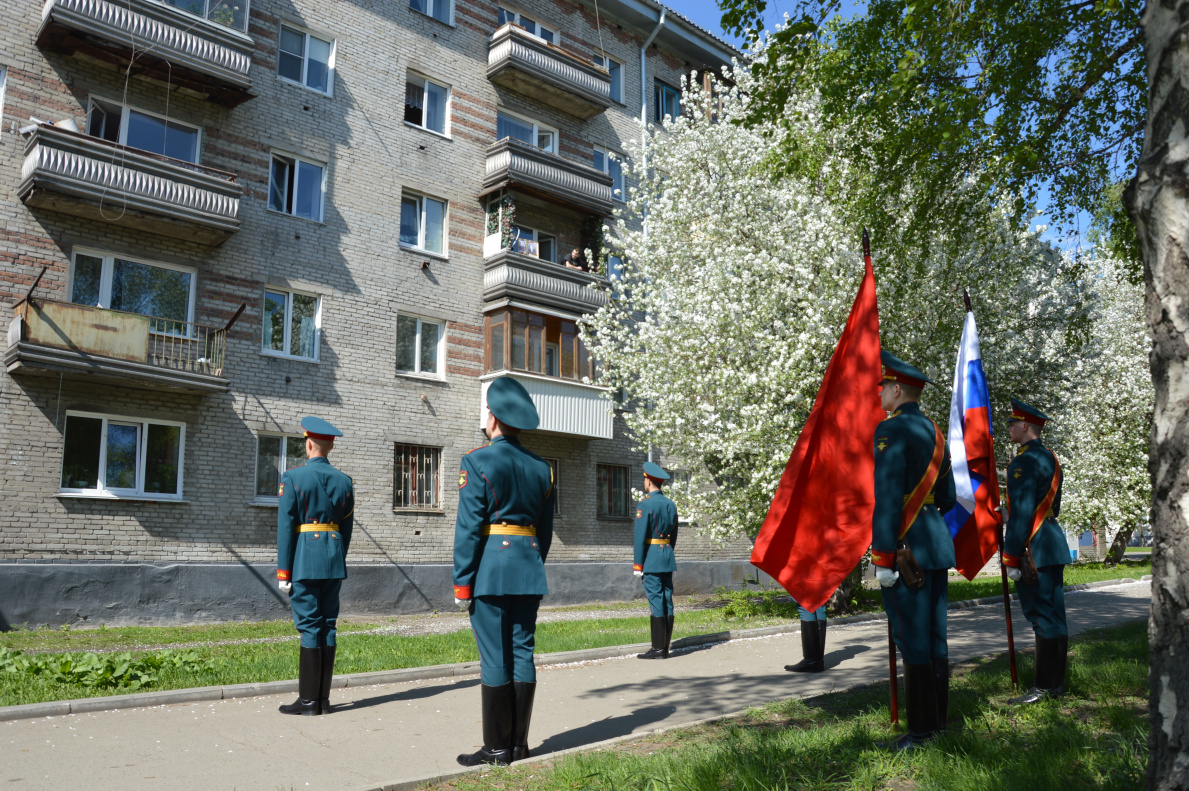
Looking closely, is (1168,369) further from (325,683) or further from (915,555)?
(325,683)

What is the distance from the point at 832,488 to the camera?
5.93 meters

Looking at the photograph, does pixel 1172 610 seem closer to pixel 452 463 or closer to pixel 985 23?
pixel 985 23

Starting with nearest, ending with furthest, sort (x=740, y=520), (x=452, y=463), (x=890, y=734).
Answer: (x=890, y=734)
(x=740, y=520)
(x=452, y=463)

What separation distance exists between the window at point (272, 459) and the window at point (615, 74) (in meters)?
15.3

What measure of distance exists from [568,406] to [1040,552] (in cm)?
1571

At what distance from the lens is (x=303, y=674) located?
693 centimetres

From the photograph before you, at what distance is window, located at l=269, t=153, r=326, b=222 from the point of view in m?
19.0

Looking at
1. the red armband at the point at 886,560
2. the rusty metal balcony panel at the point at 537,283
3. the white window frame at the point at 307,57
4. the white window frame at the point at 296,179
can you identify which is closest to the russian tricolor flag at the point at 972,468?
the red armband at the point at 886,560

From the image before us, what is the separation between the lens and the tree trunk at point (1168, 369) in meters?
2.94

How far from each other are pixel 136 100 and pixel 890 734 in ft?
58.3

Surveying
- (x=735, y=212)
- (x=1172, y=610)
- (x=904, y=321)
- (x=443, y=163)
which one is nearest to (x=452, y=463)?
(x=443, y=163)

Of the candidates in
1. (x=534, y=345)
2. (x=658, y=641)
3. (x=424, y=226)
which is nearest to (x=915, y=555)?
(x=658, y=641)

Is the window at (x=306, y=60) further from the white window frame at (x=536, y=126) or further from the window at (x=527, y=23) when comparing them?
the window at (x=527, y=23)

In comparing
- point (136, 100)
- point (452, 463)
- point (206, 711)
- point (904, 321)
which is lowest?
point (206, 711)
